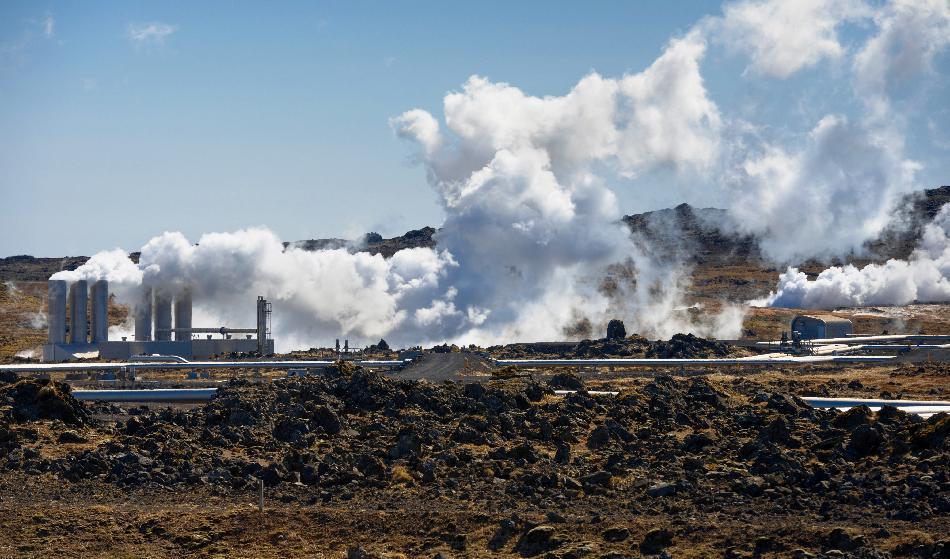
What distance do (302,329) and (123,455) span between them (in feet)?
424

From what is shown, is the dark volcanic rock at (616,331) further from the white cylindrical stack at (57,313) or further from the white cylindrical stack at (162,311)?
the white cylindrical stack at (57,313)

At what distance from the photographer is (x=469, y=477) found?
183 feet

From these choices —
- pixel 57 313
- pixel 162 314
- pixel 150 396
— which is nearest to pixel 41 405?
pixel 150 396

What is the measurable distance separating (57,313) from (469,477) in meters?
124

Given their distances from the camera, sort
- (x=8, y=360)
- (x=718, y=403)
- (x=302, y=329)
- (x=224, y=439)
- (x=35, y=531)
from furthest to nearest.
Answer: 1. (x=302, y=329)
2. (x=8, y=360)
3. (x=718, y=403)
4. (x=224, y=439)
5. (x=35, y=531)

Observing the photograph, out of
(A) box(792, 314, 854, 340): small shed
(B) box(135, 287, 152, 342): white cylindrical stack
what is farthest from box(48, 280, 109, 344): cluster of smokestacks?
(A) box(792, 314, 854, 340): small shed

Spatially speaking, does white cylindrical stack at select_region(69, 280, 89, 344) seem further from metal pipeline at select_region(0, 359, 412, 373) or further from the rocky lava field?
the rocky lava field

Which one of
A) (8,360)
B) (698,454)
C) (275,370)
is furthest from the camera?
(8,360)

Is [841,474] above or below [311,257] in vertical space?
below

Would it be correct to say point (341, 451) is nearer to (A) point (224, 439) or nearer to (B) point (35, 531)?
(A) point (224, 439)

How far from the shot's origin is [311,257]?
19175cm

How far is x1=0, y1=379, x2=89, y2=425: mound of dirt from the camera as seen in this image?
7381 centimetres

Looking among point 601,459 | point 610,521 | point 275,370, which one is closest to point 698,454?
point 601,459

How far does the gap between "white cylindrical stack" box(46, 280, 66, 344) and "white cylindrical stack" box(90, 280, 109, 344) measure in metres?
3.82
